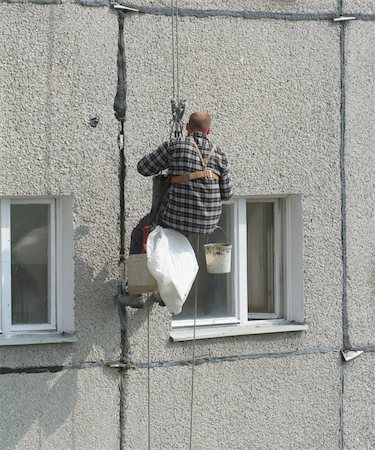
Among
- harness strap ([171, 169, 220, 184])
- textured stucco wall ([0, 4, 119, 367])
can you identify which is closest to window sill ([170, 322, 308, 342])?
textured stucco wall ([0, 4, 119, 367])

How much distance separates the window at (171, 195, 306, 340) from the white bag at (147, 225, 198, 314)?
0.90 metres

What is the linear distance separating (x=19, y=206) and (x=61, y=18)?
1.39 m

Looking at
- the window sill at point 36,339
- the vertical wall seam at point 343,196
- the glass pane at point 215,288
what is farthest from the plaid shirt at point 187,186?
the vertical wall seam at point 343,196

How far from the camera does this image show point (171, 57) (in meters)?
7.00

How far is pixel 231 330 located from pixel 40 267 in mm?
1535

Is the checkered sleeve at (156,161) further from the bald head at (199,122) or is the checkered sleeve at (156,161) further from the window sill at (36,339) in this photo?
the window sill at (36,339)

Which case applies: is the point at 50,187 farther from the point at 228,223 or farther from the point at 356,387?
the point at 356,387

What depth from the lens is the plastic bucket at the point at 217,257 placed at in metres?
6.54

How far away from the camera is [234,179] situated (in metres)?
7.14

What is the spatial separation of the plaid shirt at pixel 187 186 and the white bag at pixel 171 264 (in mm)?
114

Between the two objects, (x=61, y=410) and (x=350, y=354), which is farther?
(x=350, y=354)

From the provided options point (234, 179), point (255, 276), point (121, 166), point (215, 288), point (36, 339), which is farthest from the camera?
point (255, 276)

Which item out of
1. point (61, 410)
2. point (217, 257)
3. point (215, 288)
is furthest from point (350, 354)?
point (61, 410)

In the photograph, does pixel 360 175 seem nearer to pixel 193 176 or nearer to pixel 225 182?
pixel 225 182
